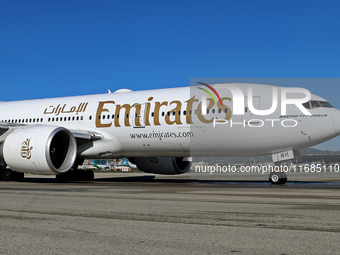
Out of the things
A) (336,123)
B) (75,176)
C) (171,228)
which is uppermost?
(336,123)

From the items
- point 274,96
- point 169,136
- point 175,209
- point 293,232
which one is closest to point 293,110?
point 274,96

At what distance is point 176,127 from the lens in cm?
1644

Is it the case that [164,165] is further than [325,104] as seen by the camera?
Yes

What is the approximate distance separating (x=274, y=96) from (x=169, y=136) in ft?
14.9

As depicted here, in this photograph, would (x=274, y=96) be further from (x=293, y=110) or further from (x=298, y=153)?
(x=298, y=153)

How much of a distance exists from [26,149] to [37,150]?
588 mm

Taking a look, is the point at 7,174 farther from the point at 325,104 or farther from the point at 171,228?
the point at 171,228

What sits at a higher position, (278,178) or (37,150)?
(37,150)

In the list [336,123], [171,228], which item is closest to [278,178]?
[336,123]

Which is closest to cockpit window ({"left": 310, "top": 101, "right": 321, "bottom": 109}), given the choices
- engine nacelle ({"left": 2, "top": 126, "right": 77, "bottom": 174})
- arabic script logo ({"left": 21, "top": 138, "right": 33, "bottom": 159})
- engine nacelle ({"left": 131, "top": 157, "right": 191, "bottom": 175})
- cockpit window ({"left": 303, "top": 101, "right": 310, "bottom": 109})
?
cockpit window ({"left": 303, "top": 101, "right": 310, "bottom": 109})

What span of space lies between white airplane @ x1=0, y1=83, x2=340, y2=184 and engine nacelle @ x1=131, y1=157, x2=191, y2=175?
8.61ft

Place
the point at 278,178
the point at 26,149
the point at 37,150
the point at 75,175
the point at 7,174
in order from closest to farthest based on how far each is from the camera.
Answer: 1. the point at 278,178
2. the point at 37,150
3. the point at 26,149
4. the point at 7,174
5. the point at 75,175

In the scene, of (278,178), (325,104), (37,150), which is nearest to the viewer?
(278,178)

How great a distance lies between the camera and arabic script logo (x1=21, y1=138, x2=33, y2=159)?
16.2 metres
